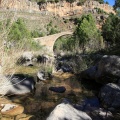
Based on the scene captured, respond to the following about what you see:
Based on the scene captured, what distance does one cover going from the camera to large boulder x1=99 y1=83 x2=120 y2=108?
614 centimetres

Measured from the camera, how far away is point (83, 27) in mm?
27922

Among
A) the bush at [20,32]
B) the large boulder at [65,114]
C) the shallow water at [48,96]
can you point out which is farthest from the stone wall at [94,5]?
the large boulder at [65,114]

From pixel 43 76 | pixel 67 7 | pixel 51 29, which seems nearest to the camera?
pixel 43 76

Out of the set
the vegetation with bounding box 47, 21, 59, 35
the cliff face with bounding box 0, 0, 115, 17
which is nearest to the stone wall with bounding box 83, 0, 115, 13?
the cliff face with bounding box 0, 0, 115, 17

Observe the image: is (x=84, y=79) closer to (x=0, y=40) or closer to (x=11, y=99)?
(x=11, y=99)

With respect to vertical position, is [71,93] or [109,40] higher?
[109,40]

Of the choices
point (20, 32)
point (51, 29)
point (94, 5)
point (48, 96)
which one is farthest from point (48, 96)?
point (94, 5)

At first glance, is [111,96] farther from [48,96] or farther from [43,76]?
[43,76]

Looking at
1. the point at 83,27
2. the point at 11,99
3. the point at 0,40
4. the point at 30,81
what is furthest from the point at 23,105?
the point at 83,27

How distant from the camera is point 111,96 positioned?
6398mm

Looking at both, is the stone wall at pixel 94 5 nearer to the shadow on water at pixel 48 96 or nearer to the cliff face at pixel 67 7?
the cliff face at pixel 67 7

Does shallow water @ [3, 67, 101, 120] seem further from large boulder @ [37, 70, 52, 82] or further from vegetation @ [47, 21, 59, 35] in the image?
vegetation @ [47, 21, 59, 35]

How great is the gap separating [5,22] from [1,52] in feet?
1.86

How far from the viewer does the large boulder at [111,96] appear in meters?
6.14
